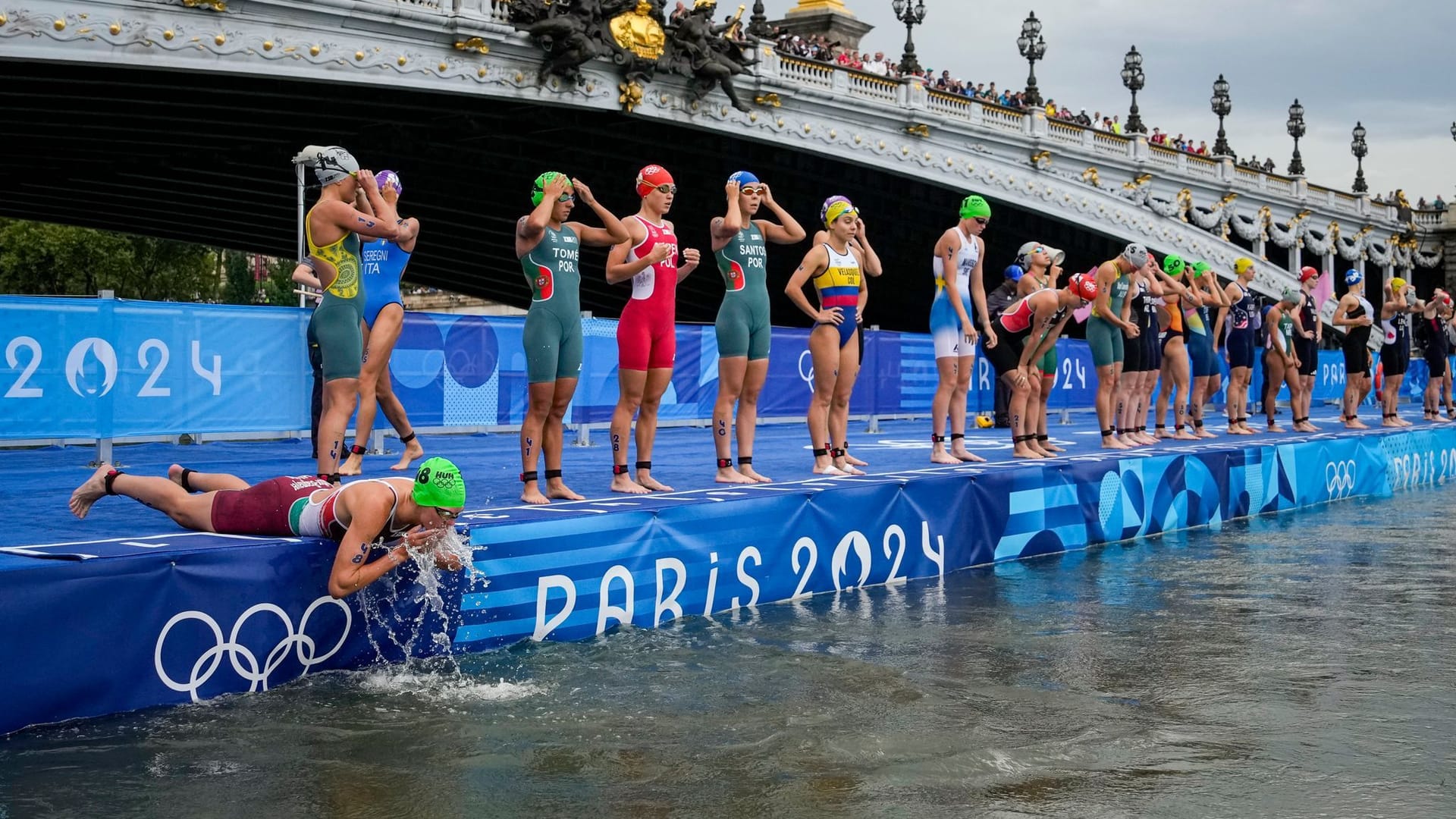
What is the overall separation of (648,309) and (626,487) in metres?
1.24

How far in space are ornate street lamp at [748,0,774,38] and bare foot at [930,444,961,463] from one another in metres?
32.5

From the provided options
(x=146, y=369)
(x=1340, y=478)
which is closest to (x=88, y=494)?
(x=146, y=369)

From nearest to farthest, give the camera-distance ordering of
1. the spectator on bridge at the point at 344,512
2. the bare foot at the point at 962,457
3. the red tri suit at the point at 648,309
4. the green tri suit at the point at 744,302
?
the spectator on bridge at the point at 344,512 < the red tri suit at the point at 648,309 < the green tri suit at the point at 744,302 < the bare foot at the point at 962,457

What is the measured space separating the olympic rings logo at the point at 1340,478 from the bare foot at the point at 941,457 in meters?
5.27

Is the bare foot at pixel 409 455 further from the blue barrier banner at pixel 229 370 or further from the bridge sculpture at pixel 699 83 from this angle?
the bridge sculpture at pixel 699 83

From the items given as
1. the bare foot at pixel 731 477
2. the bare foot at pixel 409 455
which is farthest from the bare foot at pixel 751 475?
the bare foot at pixel 409 455

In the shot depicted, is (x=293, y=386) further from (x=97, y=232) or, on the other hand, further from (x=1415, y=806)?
(x=97, y=232)

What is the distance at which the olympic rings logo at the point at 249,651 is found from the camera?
582 centimetres

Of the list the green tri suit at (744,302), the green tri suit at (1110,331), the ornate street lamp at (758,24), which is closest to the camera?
the green tri suit at (744,302)

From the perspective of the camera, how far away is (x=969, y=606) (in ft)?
27.3

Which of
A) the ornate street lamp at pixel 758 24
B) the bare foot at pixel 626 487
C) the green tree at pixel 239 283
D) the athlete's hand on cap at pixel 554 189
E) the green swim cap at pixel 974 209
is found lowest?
the bare foot at pixel 626 487

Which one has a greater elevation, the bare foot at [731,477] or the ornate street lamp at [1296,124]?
the ornate street lamp at [1296,124]

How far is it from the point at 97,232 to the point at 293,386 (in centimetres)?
6437

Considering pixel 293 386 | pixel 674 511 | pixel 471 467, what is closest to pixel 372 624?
pixel 674 511
